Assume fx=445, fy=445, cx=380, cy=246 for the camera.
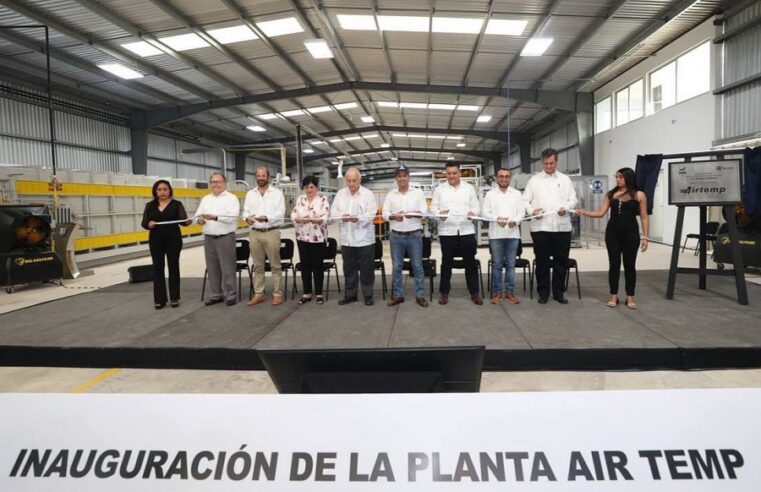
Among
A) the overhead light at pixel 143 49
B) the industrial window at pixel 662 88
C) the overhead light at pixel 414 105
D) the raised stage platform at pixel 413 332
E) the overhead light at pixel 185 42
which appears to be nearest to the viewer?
the raised stage platform at pixel 413 332

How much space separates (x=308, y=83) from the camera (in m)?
15.0

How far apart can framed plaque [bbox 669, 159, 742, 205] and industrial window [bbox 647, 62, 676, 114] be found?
7.73 meters

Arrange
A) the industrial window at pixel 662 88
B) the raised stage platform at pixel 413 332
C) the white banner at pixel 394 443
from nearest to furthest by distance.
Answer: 1. the white banner at pixel 394 443
2. the raised stage platform at pixel 413 332
3. the industrial window at pixel 662 88

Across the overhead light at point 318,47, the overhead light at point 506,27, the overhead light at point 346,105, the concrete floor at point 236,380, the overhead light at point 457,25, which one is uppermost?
the overhead light at point 346,105

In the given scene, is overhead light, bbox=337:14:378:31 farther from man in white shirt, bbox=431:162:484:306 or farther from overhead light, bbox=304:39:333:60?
man in white shirt, bbox=431:162:484:306

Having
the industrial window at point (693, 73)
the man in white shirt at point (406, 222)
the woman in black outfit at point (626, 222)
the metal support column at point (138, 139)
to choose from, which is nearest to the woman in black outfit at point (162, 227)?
the man in white shirt at point (406, 222)

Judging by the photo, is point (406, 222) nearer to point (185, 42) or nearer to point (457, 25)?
point (457, 25)

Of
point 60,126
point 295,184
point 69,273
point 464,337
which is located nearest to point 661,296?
point 464,337

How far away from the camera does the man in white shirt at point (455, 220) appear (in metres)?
5.03

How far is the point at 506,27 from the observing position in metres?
10.0

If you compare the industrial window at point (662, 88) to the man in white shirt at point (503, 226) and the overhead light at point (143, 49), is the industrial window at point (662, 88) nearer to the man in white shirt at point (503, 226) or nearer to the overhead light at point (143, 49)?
the man in white shirt at point (503, 226)

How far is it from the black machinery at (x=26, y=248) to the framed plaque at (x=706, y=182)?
30.8 ft

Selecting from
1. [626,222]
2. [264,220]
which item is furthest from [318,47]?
[626,222]

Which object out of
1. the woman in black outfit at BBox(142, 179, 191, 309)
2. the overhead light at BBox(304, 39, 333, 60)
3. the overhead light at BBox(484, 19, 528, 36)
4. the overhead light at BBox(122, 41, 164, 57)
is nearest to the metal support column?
the overhead light at BBox(122, 41, 164, 57)
